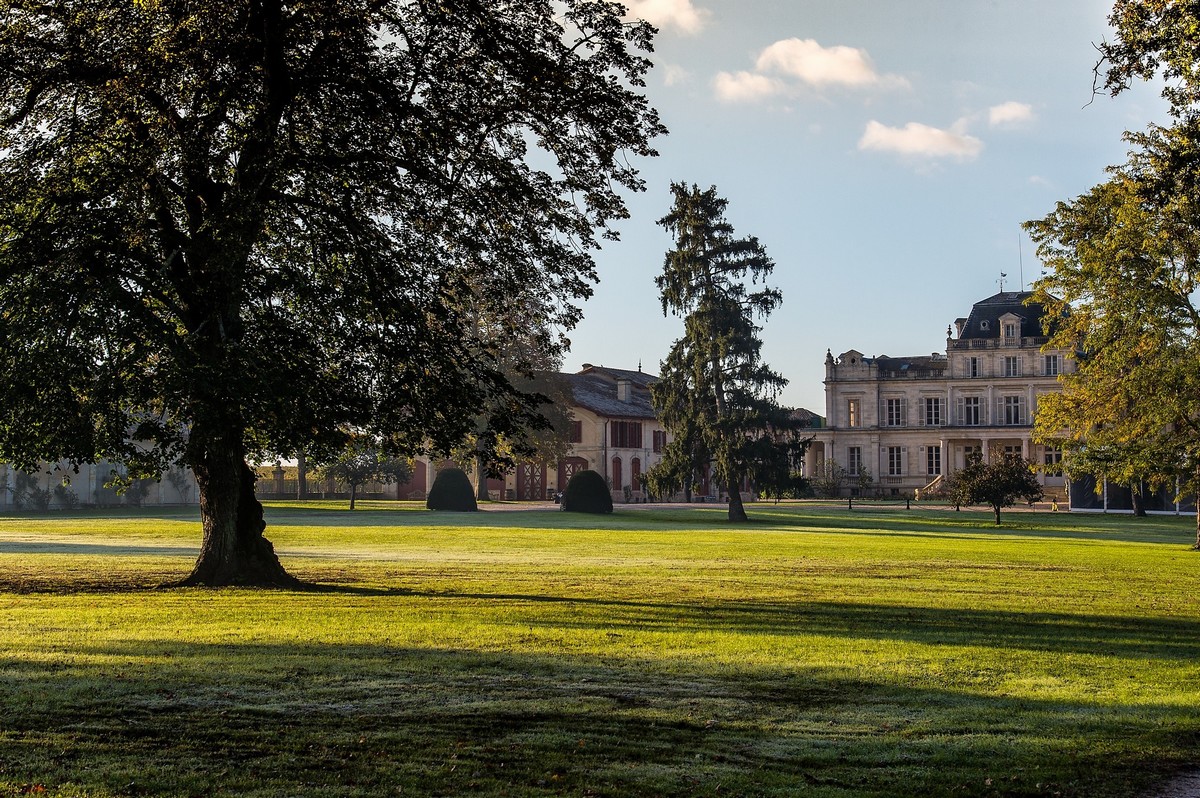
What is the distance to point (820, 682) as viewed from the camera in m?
10.3

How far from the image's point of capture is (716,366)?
51906 millimetres

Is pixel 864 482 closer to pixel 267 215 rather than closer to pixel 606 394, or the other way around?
pixel 606 394

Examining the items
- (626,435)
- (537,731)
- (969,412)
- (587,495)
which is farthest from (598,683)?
(969,412)

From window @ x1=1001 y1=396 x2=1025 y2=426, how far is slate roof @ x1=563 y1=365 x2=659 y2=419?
27.0m

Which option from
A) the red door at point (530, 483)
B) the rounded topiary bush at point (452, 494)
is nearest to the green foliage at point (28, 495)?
the rounded topiary bush at point (452, 494)

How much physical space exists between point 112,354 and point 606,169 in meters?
7.75

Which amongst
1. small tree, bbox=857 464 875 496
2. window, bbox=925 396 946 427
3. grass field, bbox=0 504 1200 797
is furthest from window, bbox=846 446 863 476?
grass field, bbox=0 504 1200 797

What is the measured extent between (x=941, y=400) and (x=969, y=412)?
2232mm

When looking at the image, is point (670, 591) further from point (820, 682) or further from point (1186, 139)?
point (1186, 139)

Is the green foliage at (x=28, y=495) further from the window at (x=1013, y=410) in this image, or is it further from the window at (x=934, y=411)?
the window at (x=1013, y=410)

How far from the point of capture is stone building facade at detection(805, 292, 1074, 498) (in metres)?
90.9

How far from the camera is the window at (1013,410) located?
91188mm

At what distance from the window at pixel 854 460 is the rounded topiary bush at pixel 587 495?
4322 centimetres

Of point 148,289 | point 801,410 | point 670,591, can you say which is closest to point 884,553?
point 670,591
